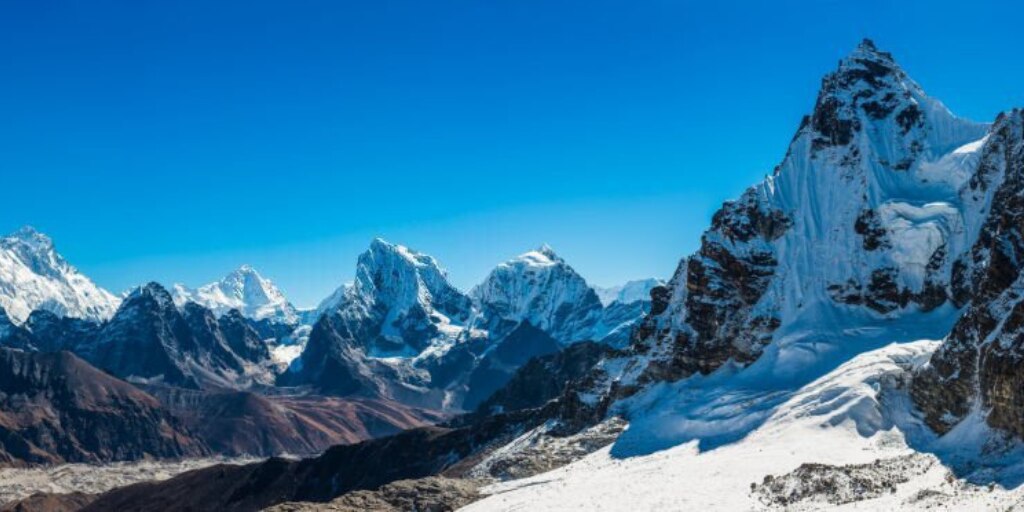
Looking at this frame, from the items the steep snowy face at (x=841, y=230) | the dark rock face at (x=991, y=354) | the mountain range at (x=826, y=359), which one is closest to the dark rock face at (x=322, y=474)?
the mountain range at (x=826, y=359)

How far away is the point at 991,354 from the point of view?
181 ft

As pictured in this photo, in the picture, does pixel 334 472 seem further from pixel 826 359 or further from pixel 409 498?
pixel 826 359

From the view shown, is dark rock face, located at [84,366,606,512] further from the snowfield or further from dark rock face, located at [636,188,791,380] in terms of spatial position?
the snowfield

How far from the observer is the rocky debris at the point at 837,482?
5062cm

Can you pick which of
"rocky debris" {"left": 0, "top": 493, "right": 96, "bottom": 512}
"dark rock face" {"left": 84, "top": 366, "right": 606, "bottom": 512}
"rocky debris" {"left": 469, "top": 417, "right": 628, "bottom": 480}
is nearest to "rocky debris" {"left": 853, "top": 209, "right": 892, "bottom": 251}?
"rocky debris" {"left": 469, "top": 417, "right": 628, "bottom": 480}

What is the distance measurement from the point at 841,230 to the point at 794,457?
49138mm

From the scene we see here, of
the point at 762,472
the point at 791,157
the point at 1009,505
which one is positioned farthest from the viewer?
the point at 791,157

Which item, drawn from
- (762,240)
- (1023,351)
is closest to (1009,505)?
(1023,351)

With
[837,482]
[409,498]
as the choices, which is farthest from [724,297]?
[837,482]

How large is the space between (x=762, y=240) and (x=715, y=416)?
32.1 meters

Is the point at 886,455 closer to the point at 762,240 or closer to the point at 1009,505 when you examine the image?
the point at 1009,505

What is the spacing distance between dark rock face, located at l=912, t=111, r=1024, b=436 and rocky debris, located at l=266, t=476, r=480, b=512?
3549cm

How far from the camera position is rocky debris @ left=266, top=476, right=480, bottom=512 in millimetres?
66562

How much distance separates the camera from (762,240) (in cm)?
10975
